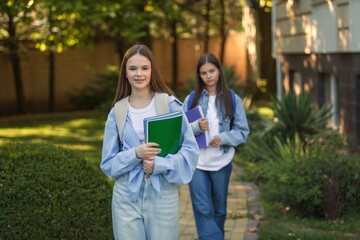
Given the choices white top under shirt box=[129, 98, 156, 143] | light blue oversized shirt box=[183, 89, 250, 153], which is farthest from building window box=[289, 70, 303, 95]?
white top under shirt box=[129, 98, 156, 143]

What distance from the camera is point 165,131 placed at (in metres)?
4.57

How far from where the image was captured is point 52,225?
18.5 feet

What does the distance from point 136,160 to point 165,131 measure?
0.24 metres

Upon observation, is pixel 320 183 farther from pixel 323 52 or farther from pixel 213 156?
pixel 323 52

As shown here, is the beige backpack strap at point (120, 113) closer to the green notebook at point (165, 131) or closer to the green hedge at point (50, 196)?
the green notebook at point (165, 131)

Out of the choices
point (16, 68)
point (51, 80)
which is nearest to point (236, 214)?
point (16, 68)

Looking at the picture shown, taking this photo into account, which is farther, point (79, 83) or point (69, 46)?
point (79, 83)

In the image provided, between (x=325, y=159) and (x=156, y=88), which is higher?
(x=156, y=88)

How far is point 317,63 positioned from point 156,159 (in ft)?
31.3

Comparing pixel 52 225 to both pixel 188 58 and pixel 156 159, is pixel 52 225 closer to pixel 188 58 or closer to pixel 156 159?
pixel 156 159

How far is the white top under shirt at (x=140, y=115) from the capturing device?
4.76 meters

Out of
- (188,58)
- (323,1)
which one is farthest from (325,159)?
(188,58)

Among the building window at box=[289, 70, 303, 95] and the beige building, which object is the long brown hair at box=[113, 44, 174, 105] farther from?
the building window at box=[289, 70, 303, 95]

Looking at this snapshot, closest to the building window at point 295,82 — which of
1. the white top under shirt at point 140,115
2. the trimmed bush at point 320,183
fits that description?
the trimmed bush at point 320,183
